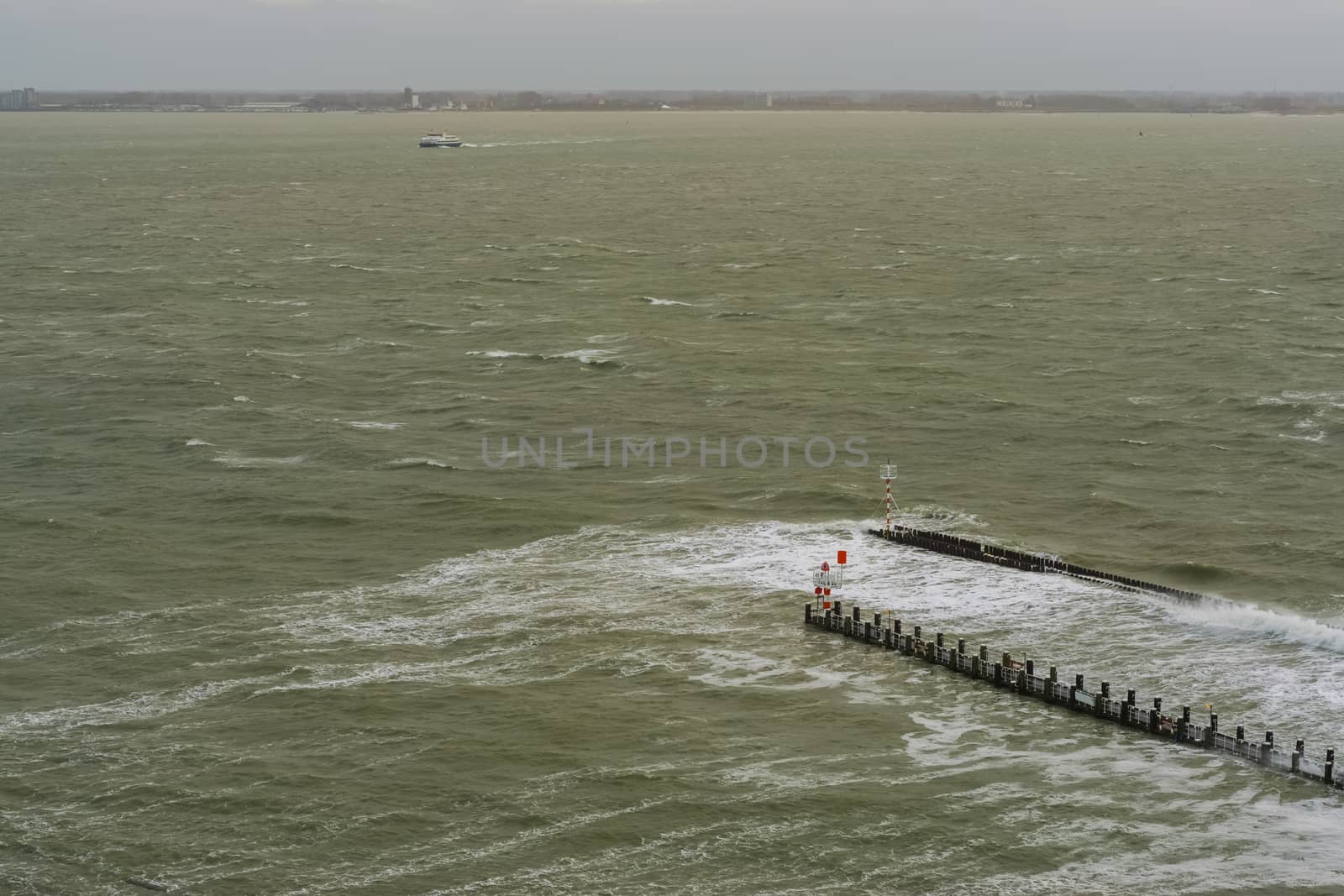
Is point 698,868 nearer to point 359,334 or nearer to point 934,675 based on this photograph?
point 934,675

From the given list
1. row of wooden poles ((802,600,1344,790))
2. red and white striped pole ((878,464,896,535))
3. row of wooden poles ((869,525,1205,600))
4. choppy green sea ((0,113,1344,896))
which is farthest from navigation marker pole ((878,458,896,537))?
row of wooden poles ((802,600,1344,790))

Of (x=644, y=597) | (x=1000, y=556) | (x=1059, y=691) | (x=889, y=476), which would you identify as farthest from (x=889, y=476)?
(x=1059, y=691)

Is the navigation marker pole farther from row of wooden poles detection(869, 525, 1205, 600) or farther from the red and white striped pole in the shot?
row of wooden poles detection(869, 525, 1205, 600)

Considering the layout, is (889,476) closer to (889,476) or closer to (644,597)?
(889,476)

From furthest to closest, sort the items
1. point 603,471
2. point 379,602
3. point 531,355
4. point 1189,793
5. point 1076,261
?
point 1076,261, point 531,355, point 603,471, point 379,602, point 1189,793

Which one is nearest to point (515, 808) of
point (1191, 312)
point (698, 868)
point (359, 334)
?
point (698, 868)
